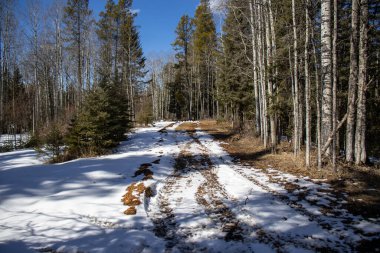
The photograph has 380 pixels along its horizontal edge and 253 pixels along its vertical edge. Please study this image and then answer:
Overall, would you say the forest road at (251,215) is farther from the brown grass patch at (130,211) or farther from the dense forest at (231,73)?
the dense forest at (231,73)

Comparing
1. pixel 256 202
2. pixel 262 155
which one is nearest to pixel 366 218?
pixel 256 202

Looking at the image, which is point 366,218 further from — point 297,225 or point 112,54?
point 112,54

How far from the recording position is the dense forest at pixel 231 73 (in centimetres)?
838

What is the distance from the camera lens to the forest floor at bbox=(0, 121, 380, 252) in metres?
4.08

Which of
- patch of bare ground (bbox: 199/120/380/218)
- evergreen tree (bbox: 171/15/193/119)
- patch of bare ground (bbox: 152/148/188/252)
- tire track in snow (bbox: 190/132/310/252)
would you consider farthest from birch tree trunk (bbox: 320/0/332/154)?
evergreen tree (bbox: 171/15/193/119)

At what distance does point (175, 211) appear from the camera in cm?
552

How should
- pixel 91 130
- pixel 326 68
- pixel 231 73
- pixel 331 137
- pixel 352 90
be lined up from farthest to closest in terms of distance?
pixel 231 73 → pixel 91 130 → pixel 352 90 → pixel 326 68 → pixel 331 137

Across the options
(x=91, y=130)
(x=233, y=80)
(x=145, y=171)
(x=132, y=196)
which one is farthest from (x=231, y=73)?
(x=132, y=196)

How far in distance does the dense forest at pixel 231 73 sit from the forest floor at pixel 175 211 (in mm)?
2635

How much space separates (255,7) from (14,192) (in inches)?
526

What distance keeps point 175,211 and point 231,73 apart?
16637 millimetres

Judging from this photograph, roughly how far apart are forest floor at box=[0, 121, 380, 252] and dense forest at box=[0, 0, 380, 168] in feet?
8.65

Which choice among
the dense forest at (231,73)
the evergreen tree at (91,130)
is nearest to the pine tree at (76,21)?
the dense forest at (231,73)

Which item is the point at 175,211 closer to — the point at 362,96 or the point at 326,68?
the point at 326,68
